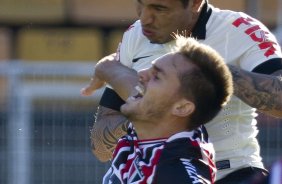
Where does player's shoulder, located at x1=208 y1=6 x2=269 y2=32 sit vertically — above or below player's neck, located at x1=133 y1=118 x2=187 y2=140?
above

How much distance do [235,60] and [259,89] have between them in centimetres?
21

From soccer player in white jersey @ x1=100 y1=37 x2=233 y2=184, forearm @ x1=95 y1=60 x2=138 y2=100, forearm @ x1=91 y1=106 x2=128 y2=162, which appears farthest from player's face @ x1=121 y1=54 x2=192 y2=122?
forearm @ x1=91 y1=106 x2=128 y2=162

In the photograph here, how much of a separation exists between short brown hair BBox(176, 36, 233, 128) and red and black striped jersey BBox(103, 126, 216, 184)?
8 centimetres

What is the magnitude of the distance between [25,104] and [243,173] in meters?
4.73

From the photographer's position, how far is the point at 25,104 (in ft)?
29.1

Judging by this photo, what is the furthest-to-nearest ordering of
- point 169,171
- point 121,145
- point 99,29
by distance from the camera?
1. point 99,29
2. point 121,145
3. point 169,171

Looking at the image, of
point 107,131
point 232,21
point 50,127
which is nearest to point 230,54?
point 232,21

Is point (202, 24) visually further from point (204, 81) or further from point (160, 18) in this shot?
point (204, 81)

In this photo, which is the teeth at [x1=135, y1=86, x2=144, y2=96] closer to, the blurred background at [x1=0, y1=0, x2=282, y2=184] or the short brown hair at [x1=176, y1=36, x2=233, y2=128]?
the short brown hair at [x1=176, y1=36, x2=233, y2=128]

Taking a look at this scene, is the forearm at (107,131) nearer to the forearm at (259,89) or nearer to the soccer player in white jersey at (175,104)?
the forearm at (259,89)

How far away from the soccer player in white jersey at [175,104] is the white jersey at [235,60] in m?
0.56

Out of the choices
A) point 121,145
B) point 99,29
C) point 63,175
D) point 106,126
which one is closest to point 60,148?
point 63,175

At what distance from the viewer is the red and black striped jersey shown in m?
3.51

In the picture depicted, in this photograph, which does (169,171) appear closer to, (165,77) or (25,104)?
(165,77)
